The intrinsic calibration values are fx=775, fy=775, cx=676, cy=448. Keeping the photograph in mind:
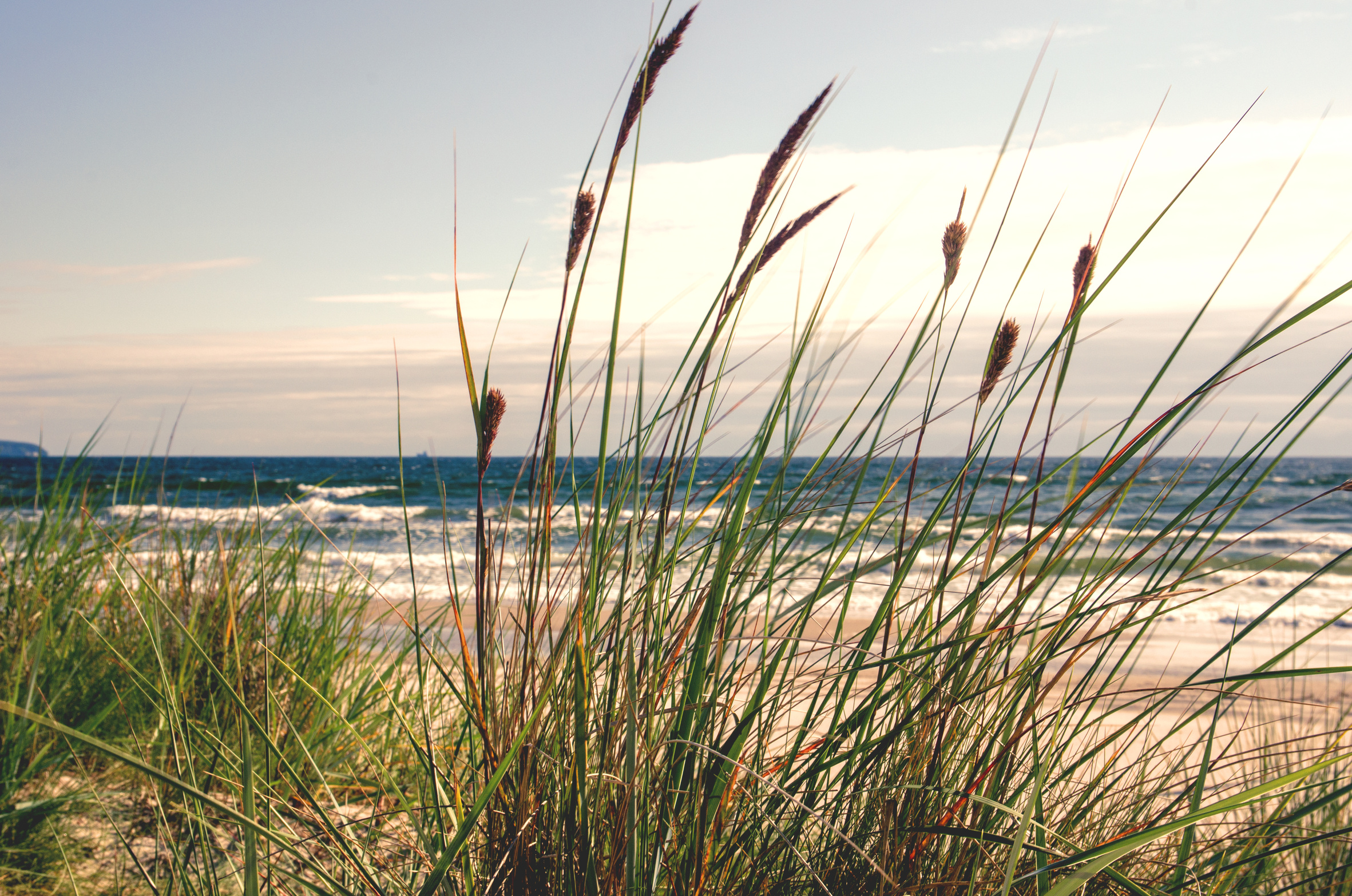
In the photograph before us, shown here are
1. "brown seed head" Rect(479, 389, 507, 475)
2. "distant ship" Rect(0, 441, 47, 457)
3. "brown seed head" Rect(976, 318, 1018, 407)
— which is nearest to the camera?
"brown seed head" Rect(479, 389, 507, 475)

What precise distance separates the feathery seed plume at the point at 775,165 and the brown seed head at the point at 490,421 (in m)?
0.30

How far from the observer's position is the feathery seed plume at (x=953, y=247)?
91 centimetres

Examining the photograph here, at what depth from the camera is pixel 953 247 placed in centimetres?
93

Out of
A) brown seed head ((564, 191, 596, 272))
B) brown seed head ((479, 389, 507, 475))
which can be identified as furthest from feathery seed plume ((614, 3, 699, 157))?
brown seed head ((479, 389, 507, 475))

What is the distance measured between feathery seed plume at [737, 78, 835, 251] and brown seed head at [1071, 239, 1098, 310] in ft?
1.21

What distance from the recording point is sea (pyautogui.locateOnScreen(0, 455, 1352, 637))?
1.16 metres

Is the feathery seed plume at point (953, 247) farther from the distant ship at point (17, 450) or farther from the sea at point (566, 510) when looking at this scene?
the distant ship at point (17, 450)

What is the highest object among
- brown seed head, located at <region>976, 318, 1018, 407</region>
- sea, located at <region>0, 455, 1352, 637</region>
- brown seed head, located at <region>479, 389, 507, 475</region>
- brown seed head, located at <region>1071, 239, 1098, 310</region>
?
brown seed head, located at <region>1071, 239, 1098, 310</region>

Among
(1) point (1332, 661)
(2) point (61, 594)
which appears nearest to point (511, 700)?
(2) point (61, 594)

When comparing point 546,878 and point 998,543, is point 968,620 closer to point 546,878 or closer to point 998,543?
point 998,543

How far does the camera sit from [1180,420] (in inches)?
34.8

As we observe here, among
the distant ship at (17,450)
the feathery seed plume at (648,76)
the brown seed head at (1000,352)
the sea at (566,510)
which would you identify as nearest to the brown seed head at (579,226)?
the feathery seed plume at (648,76)

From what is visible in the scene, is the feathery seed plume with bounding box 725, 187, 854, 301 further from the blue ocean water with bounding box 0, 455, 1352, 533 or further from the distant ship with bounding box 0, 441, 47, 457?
the distant ship with bounding box 0, 441, 47, 457

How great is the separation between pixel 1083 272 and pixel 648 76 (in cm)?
58
